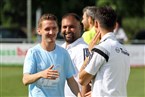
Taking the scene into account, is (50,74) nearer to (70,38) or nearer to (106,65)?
(106,65)

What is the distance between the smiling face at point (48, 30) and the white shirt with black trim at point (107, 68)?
0.79m

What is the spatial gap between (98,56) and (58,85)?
3.45 ft

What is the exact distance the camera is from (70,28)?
712cm

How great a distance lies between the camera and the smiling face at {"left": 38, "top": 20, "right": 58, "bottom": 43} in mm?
5801

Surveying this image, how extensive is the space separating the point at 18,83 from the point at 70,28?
10.7 meters

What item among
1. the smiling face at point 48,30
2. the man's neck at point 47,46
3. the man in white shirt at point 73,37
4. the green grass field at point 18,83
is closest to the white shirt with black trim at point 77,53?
the man in white shirt at point 73,37

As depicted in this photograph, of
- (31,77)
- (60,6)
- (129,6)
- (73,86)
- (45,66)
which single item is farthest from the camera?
(129,6)

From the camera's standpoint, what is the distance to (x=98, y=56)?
198 inches

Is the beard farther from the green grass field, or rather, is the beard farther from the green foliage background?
the green foliage background

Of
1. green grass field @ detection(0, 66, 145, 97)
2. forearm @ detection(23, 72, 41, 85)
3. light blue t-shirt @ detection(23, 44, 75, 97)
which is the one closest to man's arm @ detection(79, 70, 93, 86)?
forearm @ detection(23, 72, 41, 85)

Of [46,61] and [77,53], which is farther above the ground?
[46,61]

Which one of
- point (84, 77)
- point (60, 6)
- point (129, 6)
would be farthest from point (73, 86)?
point (129, 6)

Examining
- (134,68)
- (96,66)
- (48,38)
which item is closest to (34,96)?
(48,38)

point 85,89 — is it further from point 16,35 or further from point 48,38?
point 16,35
